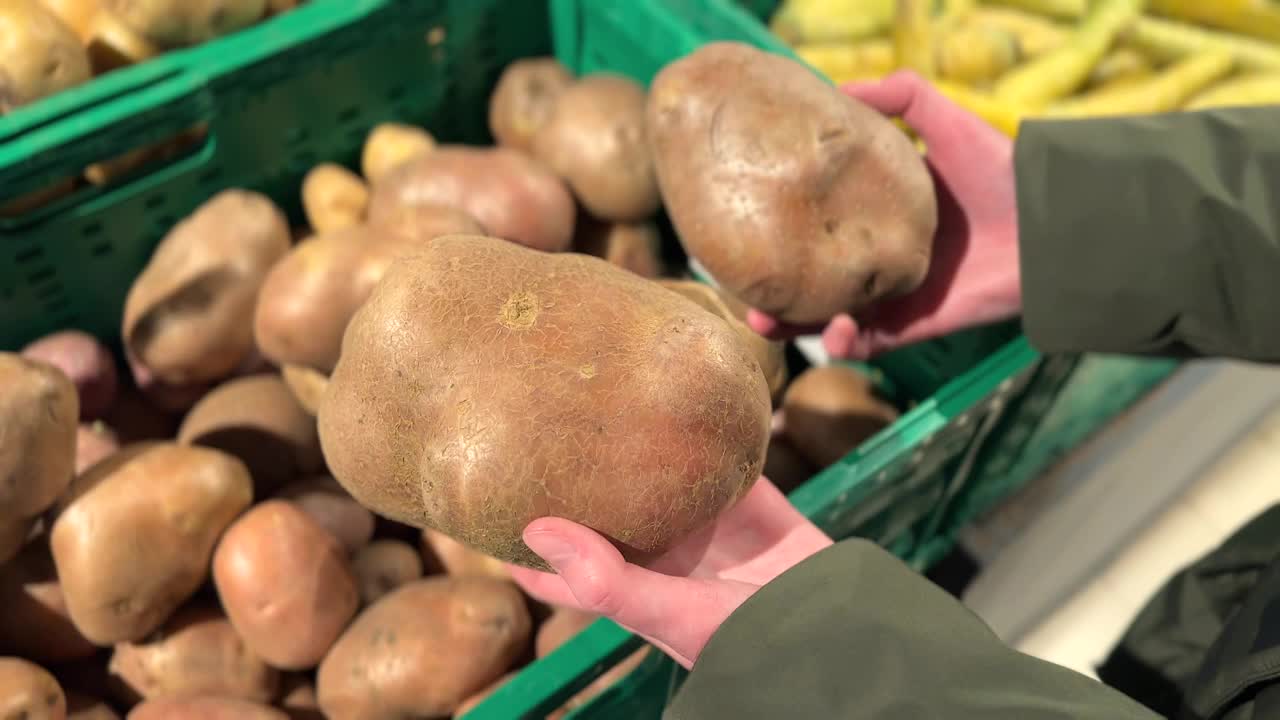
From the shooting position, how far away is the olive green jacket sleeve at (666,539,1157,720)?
57 cm

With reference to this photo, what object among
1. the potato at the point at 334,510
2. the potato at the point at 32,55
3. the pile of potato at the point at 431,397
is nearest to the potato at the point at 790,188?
the pile of potato at the point at 431,397

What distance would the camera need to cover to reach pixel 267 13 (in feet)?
3.84

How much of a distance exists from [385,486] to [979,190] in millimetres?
735

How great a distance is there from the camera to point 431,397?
63cm

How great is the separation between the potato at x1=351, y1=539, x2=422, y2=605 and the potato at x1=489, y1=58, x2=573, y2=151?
1.95 feet

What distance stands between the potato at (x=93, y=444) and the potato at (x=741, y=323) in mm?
679

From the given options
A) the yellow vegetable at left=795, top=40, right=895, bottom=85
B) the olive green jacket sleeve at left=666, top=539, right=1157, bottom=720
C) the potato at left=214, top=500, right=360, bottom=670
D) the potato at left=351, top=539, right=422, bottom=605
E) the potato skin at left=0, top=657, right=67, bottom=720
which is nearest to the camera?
the olive green jacket sleeve at left=666, top=539, right=1157, bottom=720

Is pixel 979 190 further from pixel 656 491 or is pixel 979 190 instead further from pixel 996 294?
pixel 656 491

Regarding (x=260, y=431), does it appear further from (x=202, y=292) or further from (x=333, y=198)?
(x=333, y=198)

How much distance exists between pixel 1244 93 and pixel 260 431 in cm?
143

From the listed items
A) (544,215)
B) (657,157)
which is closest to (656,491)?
(657,157)

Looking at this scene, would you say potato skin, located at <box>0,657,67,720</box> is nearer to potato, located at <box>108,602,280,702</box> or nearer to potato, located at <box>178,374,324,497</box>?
potato, located at <box>108,602,280,702</box>

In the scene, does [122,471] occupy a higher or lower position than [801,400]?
higher

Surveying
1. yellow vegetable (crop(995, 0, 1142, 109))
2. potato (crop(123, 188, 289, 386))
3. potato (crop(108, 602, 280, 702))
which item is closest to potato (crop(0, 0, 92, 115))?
potato (crop(123, 188, 289, 386))
